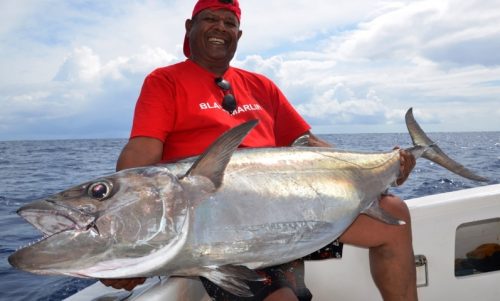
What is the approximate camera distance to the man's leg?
2367mm

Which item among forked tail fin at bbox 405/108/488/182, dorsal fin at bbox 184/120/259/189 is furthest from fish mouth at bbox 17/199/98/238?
forked tail fin at bbox 405/108/488/182

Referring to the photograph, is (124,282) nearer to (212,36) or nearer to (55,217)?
(55,217)

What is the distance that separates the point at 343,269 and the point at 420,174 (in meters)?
10.9

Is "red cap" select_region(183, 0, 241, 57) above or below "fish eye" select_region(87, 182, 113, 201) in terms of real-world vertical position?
above

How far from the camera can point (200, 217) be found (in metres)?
1.59

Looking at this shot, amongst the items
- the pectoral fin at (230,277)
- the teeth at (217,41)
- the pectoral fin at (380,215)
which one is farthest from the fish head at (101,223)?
the teeth at (217,41)

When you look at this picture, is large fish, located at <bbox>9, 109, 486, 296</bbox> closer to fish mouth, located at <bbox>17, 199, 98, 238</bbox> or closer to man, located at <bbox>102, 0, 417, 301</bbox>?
fish mouth, located at <bbox>17, 199, 98, 238</bbox>

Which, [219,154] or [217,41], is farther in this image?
[217,41]

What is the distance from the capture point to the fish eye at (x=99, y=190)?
149 cm

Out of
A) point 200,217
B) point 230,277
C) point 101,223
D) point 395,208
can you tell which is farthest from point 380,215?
point 101,223

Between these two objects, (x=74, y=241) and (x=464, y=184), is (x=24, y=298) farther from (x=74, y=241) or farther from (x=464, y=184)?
(x=464, y=184)

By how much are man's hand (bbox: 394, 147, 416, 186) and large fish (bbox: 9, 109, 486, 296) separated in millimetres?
728

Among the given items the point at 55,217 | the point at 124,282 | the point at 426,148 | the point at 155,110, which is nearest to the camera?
the point at 55,217

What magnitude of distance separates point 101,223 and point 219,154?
46 centimetres
